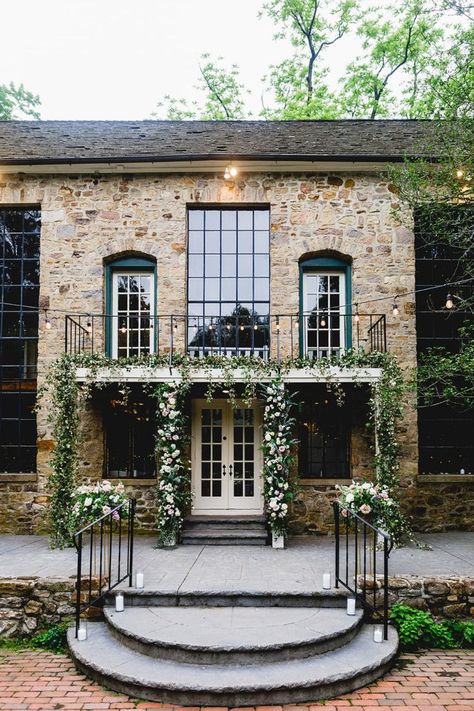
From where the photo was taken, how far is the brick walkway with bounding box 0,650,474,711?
16.3 feet

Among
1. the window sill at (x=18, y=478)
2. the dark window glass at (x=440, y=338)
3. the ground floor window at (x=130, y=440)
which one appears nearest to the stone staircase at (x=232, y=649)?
the ground floor window at (x=130, y=440)

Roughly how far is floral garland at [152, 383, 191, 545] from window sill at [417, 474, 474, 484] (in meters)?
4.15

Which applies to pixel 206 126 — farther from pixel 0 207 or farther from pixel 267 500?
pixel 267 500

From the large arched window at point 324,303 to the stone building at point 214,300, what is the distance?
0.09ft

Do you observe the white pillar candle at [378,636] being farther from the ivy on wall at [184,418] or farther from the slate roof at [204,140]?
the slate roof at [204,140]

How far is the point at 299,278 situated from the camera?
10.2 m

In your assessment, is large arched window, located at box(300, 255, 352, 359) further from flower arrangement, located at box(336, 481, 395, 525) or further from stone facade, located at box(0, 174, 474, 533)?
flower arrangement, located at box(336, 481, 395, 525)

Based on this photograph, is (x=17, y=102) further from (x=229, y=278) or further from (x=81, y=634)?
(x=81, y=634)

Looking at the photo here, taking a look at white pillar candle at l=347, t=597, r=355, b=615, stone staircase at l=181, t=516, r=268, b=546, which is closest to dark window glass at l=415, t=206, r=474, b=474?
stone staircase at l=181, t=516, r=268, b=546

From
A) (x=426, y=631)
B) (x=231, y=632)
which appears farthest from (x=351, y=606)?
(x=231, y=632)

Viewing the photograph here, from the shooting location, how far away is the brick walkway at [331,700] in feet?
16.3

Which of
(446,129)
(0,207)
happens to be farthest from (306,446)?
(0,207)

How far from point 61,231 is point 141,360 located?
312cm

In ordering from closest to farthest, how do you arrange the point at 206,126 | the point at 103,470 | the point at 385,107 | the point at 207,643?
the point at 207,643, the point at 103,470, the point at 206,126, the point at 385,107
